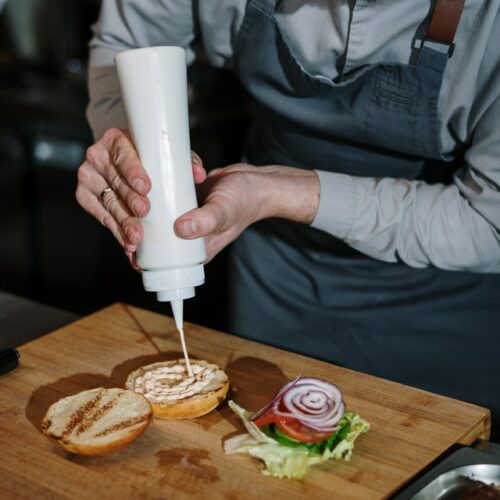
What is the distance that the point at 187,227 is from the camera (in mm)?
1211

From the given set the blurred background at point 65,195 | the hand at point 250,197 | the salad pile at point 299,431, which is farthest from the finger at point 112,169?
the blurred background at point 65,195

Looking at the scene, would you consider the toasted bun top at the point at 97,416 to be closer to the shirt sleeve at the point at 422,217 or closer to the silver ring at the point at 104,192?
the silver ring at the point at 104,192

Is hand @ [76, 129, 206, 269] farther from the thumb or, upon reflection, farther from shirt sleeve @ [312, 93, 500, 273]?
shirt sleeve @ [312, 93, 500, 273]

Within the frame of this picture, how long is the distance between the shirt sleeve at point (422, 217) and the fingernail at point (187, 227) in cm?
38

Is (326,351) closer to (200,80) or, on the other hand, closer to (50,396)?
(50,396)

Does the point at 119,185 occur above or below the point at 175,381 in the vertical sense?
above

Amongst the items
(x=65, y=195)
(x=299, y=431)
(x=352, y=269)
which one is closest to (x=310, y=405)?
(x=299, y=431)

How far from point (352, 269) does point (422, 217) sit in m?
0.30

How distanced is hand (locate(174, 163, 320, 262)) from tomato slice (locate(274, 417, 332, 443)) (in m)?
0.30

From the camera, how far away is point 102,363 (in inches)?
57.7

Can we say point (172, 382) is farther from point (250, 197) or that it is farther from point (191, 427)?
point (250, 197)

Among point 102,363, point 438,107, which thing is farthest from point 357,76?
point 102,363

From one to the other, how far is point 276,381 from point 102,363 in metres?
0.30

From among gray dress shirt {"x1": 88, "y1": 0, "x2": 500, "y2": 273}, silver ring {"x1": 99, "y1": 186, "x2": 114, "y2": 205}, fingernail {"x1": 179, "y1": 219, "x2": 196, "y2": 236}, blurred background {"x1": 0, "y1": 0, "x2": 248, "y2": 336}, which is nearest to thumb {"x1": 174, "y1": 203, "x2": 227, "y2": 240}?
fingernail {"x1": 179, "y1": 219, "x2": 196, "y2": 236}
